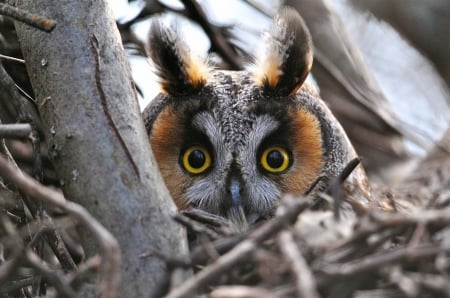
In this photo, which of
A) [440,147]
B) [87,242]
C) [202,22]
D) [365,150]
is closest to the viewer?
[87,242]

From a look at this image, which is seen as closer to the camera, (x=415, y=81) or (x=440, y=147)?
(x=440, y=147)

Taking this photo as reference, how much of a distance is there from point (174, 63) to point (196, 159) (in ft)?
1.10

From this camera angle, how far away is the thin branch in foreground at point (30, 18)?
213cm

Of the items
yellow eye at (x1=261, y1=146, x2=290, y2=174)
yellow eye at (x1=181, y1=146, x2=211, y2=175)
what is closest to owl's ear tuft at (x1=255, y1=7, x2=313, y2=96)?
yellow eye at (x1=261, y1=146, x2=290, y2=174)

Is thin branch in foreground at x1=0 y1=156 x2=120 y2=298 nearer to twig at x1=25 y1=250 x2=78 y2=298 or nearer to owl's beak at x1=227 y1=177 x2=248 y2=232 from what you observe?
twig at x1=25 y1=250 x2=78 y2=298

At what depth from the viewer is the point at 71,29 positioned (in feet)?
7.44

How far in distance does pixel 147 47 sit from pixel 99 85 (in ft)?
2.69

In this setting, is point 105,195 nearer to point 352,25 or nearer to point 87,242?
point 87,242

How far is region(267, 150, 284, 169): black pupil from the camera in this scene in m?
2.93

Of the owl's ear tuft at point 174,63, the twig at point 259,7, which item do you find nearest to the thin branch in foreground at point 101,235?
the owl's ear tuft at point 174,63

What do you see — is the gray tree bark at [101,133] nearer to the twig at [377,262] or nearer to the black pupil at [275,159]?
the twig at [377,262]

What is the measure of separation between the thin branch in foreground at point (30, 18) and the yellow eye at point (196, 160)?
35.8 inches

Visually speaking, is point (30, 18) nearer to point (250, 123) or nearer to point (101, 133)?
point (101, 133)

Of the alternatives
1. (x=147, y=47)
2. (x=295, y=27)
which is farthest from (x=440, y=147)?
(x=147, y=47)
